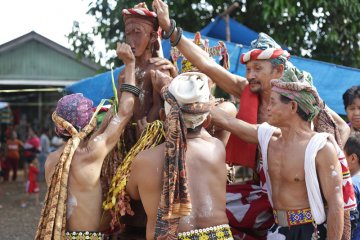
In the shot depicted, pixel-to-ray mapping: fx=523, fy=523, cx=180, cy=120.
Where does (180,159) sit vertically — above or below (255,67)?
below

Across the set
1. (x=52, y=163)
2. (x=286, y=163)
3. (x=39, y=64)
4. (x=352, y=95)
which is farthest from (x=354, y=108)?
(x=39, y=64)

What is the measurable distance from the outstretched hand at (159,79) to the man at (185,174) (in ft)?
1.28

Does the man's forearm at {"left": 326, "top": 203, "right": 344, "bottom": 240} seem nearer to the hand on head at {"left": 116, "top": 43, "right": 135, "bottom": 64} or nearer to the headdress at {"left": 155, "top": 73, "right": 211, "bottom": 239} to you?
the headdress at {"left": 155, "top": 73, "right": 211, "bottom": 239}

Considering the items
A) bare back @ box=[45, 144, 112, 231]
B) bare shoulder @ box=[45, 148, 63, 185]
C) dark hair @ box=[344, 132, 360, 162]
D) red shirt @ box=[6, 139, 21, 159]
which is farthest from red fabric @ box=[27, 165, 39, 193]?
dark hair @ box=[344, 132, 360, 162]

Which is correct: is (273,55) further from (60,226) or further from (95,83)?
(95,83)

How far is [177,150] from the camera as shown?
2.77 metres

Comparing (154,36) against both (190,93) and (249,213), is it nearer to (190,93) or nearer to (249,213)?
(190,93)

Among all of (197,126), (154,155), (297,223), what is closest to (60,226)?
(154,155)

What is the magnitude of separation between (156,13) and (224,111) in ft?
2.54

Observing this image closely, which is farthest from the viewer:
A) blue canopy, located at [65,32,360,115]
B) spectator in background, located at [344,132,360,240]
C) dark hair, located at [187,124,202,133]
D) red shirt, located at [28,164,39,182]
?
red shirt, located at [28,164,39,182]

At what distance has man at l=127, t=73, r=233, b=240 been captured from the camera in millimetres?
2748

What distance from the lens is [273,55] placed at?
3525mm

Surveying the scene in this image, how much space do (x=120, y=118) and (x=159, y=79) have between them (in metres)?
0.36

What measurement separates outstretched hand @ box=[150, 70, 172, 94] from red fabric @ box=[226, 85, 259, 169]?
587mm
